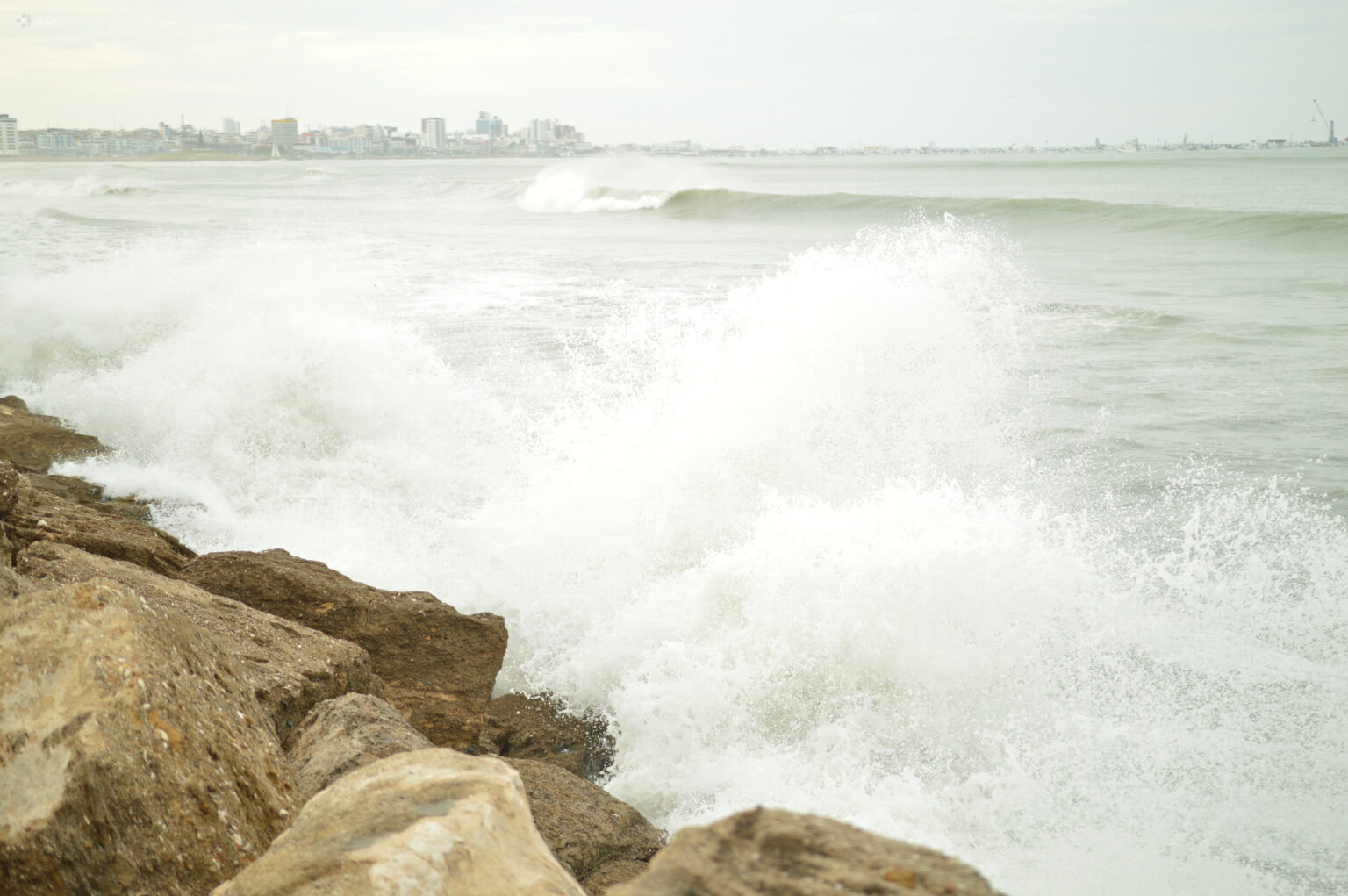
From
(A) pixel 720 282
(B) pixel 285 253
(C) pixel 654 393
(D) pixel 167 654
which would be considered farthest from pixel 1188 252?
(D) pixel 167 654

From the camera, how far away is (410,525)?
20.6 ft

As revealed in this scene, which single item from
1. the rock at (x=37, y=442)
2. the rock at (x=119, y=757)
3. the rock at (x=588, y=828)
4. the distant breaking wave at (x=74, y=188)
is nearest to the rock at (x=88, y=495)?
the rock at (x=37, y=442)

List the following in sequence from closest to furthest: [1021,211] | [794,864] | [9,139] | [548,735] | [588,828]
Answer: [794,864] → [588,828] → [548,735] → [1021,211] → [9,139]

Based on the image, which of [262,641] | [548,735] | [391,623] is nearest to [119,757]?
[262,641]

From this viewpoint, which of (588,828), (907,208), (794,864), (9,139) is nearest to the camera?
(794,864)

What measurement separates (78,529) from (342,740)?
8.12 ft

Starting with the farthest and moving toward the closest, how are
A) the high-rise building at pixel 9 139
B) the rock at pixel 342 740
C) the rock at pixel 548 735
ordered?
1. the high-rise building at pixel 9 139
2. the rock at pixel 548 735
3. the rock at pixel 342 740

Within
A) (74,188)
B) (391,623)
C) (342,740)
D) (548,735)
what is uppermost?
(74,188)

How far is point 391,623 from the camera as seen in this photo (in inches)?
171

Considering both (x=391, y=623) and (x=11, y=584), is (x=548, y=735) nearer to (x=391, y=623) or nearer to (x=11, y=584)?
(x=391, y=623)

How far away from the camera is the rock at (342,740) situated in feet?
8.39

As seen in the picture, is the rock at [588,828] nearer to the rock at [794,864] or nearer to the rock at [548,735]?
the rock at [548,735]

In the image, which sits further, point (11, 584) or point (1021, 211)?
point (1021, 211)

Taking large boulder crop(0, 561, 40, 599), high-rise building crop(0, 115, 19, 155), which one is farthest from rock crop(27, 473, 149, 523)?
high-rise building crop(0, 115, 19, 155)
